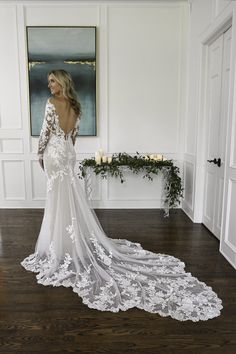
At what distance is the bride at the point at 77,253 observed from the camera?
2.20m

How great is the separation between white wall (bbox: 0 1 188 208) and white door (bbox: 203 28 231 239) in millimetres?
991

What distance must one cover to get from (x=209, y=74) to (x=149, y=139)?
A: 1.42m

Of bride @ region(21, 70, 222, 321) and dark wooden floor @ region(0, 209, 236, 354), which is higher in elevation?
bride @ region(21, 70, 222, 321)

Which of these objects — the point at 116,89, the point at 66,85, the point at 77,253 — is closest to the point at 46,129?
the point at 66,85

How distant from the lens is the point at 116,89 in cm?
454

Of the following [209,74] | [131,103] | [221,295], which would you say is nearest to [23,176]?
[131,103]

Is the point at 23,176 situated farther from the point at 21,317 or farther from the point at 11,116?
the point at 21,317

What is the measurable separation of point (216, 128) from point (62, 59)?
Result: 2616mm

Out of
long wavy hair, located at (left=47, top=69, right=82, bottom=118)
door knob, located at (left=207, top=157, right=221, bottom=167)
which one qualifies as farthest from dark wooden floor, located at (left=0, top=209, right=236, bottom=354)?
long wavy hair, located at (left=47, top=69, right=82, bottom=118)

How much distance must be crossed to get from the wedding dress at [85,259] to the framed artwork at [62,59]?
1960 millimetres

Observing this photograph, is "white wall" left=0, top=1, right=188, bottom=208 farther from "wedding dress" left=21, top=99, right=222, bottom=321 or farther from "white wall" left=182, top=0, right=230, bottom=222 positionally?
"wedding dress" left=21, top=99, right=222, bottom=321

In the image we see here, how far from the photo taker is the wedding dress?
2.16 m

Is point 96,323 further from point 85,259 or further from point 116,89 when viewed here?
point 116,89

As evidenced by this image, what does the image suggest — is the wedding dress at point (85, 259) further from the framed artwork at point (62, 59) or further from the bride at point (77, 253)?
the framed artwork at point (62, 59)
